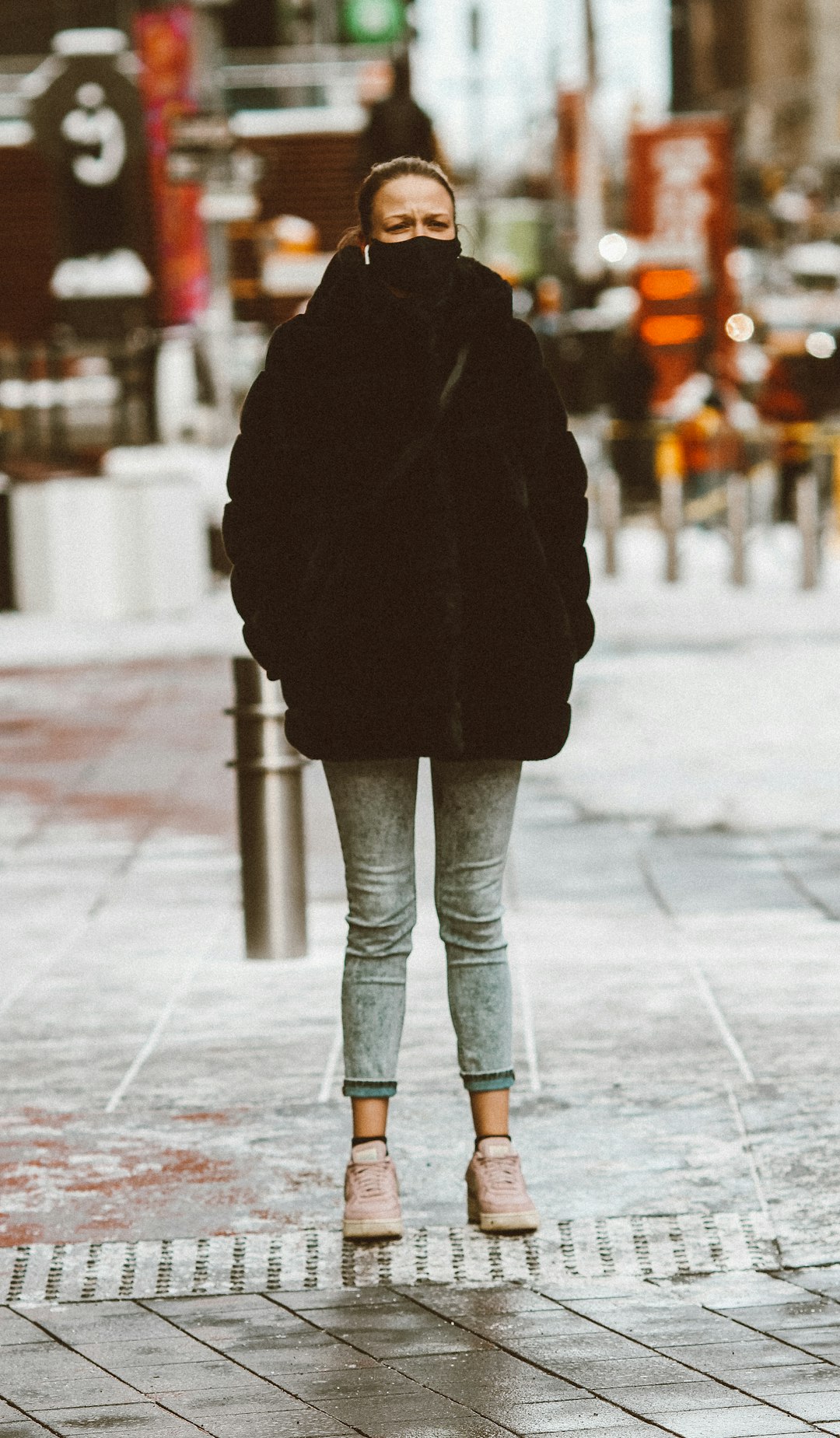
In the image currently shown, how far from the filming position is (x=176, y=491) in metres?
18.4

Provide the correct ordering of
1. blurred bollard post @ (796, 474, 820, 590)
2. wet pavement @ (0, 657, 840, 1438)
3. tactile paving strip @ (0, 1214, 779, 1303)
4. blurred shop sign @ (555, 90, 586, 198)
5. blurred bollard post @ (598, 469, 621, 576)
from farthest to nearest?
blurred shop sign @ (555, 90, 586, 198) → blurred bollard post @ (598, 469, 621, 576) → blurred bollard post @ (796, 474, 820, 590) → tactile paving strip @ (0, 1214, 779, 1303) → wet pavement @ (0, 657, 840, 1438)

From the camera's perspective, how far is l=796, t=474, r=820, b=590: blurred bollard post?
18.9m

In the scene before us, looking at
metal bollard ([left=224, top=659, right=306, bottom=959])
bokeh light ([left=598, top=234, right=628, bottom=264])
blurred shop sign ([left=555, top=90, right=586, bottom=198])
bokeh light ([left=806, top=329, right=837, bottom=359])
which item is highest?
metal bollard ([left=224, top=659, right=306, bottom=959])

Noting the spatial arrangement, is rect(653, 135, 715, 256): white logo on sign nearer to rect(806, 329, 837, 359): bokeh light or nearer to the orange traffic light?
the orange traffic light

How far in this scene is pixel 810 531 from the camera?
19.0 meters

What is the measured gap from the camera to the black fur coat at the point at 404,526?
434 cm

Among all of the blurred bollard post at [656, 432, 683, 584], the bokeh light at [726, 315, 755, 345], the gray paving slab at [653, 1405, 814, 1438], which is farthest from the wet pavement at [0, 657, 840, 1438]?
the bokeh light at [726, 315, 755, 345]

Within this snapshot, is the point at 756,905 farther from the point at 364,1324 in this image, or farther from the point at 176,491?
the point at 176,491

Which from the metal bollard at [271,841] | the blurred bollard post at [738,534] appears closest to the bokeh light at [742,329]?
the blurred bollard post at [738,534]

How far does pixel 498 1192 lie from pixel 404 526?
3.99 feet

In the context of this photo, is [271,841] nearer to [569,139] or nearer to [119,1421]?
[119,1421]

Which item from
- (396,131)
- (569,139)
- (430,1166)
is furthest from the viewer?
(569,139)

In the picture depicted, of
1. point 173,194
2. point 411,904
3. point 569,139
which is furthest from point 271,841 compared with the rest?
point 569,139

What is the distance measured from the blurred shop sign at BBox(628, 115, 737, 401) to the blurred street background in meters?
4.80
